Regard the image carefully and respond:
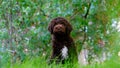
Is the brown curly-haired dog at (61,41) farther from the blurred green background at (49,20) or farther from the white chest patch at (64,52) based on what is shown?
the blurred green background at (49,20)

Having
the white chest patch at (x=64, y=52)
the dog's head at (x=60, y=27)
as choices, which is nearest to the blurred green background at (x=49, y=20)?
the dog's head at (x=60, y=27)

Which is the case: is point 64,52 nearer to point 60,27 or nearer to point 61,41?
point 61,41

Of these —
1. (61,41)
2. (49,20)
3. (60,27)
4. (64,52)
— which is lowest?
(64,52)

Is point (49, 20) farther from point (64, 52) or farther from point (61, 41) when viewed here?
point (64, 52)

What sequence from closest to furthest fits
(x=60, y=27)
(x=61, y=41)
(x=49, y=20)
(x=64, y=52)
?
(x=64, y=52) → (x=60, y=27) → (x=61, y=41) → (x=49, y=20)

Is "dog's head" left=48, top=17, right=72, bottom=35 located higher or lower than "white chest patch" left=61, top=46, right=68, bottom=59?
higher

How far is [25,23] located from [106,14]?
5.39 ft

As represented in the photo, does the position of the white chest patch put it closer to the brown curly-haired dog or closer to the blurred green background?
the brown curly-haired dog

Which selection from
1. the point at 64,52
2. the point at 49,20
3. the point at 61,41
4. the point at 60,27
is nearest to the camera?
the point at 64,52

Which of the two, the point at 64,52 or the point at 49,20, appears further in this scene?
the point at 49,20

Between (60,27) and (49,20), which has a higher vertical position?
(49,20)

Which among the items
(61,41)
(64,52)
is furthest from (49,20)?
(64,52)

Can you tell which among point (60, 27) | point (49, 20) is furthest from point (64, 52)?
point (49, 20)

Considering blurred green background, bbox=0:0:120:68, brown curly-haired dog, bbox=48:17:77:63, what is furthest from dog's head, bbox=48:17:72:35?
blurred green background, bbox=0:0:120:68
